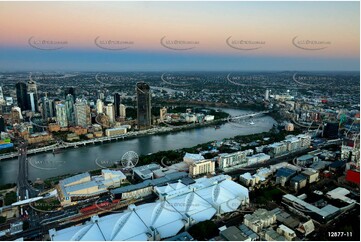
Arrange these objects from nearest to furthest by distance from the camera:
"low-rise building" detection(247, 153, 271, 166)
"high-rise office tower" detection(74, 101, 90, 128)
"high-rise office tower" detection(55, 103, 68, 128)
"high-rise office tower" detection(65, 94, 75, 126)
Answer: "low-rise building" detection(247, 153, 271, 166), "high-rise office tower" detection(55, 103, 68, 128), "high-rise office tower" detection(74, 101, 90, 128), "high-rise office tower" detection(65, 94, 75, 126)

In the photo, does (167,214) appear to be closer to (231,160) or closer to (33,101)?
(231,160)

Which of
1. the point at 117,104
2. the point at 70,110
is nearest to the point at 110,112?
the point at 117,104

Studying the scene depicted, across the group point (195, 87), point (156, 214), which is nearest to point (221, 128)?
point (156, 214)

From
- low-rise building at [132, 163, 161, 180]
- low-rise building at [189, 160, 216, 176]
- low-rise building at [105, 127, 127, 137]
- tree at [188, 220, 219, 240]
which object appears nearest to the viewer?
tree at [188, 220, 219, 240]

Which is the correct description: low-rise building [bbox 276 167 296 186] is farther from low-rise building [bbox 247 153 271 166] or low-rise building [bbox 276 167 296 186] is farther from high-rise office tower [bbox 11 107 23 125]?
high-rise office tower [bbox 11 107 23 125]

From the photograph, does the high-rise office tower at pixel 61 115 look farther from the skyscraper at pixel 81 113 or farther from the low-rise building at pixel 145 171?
the low-rise building at pixel 145 171

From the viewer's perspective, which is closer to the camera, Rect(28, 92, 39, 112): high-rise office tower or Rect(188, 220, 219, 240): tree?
Rect(188, 220, 219, 240): tree

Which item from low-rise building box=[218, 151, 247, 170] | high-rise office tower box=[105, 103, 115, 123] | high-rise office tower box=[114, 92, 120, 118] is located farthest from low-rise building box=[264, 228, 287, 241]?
high-rise office tower box=[114, 92, 120, 118]
